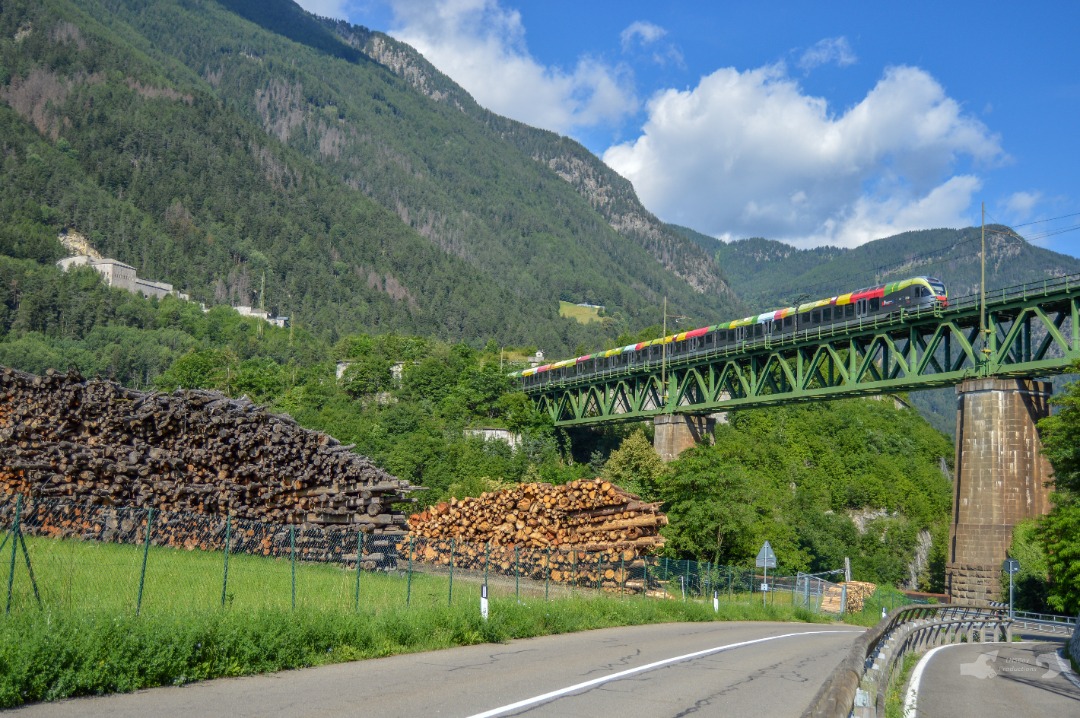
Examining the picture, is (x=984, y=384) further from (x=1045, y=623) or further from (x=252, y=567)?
(x=252, y=567)

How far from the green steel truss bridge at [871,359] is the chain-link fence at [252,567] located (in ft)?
67.9

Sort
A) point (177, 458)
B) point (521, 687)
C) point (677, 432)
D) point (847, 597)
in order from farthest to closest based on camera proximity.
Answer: point (677, 432) < point (847, 597) < point (177, 458) < point (521, 687)

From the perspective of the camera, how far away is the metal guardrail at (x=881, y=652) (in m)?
7.36

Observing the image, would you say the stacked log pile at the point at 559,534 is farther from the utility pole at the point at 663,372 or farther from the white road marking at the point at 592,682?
the utility pole at the point at 663,372

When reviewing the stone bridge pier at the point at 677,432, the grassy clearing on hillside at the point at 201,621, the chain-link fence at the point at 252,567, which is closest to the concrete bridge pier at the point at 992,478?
the chain-link fence at the point at 252,567

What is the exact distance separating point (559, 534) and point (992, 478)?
26.5 meters

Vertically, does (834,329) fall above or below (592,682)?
above

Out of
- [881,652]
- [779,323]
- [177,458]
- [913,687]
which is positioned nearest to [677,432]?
[779,323]

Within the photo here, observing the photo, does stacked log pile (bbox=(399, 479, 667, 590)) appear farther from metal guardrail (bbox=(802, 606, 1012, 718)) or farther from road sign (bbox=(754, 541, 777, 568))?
metal guardrail (bbox=(802, 606, 1012, 718))

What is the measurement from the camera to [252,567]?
20.4m

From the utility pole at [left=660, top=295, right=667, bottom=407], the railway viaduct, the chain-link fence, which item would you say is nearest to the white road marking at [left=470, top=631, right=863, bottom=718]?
the chain-link fence

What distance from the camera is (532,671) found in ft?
46.5

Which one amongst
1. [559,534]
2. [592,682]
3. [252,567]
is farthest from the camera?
[559,534]

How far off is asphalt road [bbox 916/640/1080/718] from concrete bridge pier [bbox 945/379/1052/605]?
22397 mm
